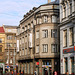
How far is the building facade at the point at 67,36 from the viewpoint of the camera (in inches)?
1409

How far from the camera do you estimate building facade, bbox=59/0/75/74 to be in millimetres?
35794

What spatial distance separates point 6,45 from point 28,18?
37331 mm

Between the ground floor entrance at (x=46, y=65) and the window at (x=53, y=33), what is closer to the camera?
the ground floor entrance at (x=46, y=65)

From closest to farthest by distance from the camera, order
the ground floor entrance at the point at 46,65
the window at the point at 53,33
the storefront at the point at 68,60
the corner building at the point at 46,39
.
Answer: the storefront at the point at 68,60, the ground floor entrance at the point at 46,65, the corner building at the point at 46,39, the window at the point at 53,33

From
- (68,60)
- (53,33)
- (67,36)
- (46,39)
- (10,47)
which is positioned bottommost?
(68,60)

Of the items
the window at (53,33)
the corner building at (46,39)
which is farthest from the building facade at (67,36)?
the window at (53,33)

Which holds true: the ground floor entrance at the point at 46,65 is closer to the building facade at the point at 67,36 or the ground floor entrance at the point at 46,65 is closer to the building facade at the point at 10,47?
the building facade at the point at 67,36

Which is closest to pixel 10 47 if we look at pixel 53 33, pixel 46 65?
pixel 46 65

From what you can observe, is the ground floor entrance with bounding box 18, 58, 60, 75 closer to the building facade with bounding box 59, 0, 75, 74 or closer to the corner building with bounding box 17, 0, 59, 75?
the corner building with bounding box 17, 0, 59, 75

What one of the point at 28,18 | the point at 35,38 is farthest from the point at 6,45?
the point at 35,38

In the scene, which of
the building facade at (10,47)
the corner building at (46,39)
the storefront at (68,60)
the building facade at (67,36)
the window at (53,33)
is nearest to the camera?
the building facade at (67,36)

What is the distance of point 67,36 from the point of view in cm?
3769

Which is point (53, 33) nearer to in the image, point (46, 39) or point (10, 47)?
point (46, 39)

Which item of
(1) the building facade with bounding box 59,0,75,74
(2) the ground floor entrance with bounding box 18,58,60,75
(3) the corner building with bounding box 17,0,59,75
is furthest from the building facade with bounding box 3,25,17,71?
(1) the building facade with bounding box 59,0,75,74
